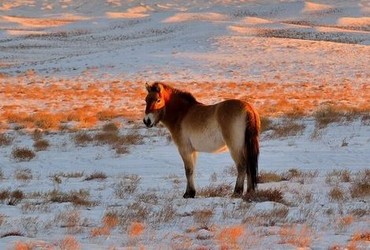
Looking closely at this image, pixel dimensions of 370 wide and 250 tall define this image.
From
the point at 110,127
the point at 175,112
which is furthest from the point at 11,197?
the point at 110,127

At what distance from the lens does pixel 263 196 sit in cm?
873

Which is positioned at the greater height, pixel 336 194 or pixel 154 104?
pixel 154 104

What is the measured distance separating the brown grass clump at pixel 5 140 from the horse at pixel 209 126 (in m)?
8.00

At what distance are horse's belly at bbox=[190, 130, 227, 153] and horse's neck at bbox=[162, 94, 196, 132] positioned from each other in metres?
0.37

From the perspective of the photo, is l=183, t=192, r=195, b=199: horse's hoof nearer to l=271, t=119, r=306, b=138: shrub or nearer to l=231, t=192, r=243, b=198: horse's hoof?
l=231, t=192, r=243, b=198: horse's hoof

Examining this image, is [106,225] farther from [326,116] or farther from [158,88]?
[326,116]

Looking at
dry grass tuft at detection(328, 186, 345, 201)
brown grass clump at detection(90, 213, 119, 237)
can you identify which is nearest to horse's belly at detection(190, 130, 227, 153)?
dry grass tuft at detection(328, 186, 345, 201)

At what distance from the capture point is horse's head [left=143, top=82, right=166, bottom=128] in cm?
912

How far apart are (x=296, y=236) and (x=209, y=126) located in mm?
2700

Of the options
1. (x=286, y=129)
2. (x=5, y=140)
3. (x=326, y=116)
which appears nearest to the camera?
(x=5, y=140)

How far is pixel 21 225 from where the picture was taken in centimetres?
698

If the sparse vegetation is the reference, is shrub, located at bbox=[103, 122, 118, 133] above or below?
below

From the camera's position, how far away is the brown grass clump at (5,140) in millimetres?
16317

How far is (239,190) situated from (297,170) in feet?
10.7
